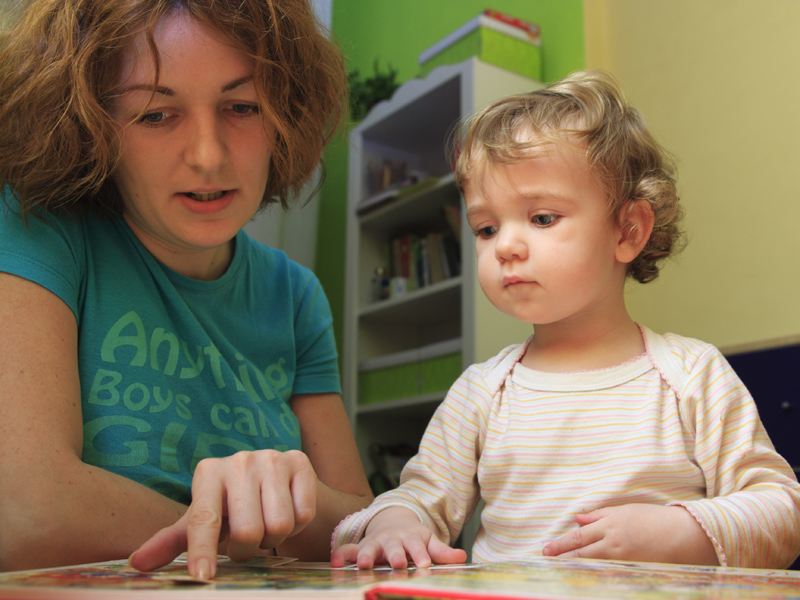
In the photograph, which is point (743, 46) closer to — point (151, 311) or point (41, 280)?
point (151, 311)

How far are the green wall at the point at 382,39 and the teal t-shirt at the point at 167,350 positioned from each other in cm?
189

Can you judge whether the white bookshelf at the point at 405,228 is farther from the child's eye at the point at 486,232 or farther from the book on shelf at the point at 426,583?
the book on shelf at the point at 426,583

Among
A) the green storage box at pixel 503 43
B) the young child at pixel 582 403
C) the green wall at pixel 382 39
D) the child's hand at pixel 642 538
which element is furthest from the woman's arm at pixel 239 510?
the green wall at pixel 382 39

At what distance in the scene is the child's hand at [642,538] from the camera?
66 cm

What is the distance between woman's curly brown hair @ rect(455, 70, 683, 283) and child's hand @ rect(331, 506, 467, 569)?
0.43 m

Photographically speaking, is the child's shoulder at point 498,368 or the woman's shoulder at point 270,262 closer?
the child's shoulder at point 498,368

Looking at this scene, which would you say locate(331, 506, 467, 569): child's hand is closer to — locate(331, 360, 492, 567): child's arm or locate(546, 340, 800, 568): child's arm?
locate(331, 360, 492, 567): child's arm

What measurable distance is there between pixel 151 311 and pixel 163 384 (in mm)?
96

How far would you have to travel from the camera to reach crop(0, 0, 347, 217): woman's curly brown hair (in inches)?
32.1

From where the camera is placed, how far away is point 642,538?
26.3 inches

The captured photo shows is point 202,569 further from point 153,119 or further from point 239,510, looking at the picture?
point 153,119

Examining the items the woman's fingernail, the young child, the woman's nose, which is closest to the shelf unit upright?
the young child

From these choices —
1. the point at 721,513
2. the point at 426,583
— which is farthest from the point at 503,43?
the point at 426,583

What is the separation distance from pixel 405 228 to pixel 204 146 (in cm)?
244
